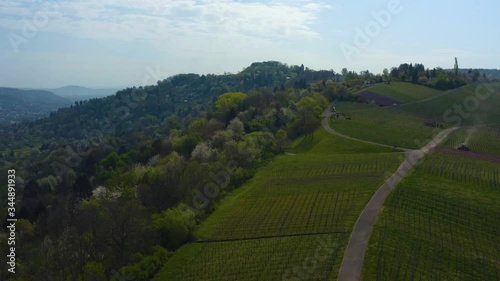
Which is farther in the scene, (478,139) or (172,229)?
(478,139)

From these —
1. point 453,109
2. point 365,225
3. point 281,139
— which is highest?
point 453,109

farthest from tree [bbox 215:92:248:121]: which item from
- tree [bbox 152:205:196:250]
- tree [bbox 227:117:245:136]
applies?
tree [bbox 152:205:196:250]

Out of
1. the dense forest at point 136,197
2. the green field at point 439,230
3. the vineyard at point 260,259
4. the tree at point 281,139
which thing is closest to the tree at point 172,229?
the dense forest at point 136,197

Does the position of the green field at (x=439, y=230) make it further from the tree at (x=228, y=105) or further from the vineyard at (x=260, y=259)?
the tree at (x=228, y=105)

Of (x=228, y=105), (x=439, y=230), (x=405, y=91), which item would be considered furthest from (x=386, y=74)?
(x=439, y=230)

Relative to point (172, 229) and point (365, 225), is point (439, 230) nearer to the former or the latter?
point (365, 225)

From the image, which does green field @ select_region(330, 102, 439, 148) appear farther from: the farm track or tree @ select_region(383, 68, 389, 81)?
tree @ select_region(383, 68, 389, 81)
